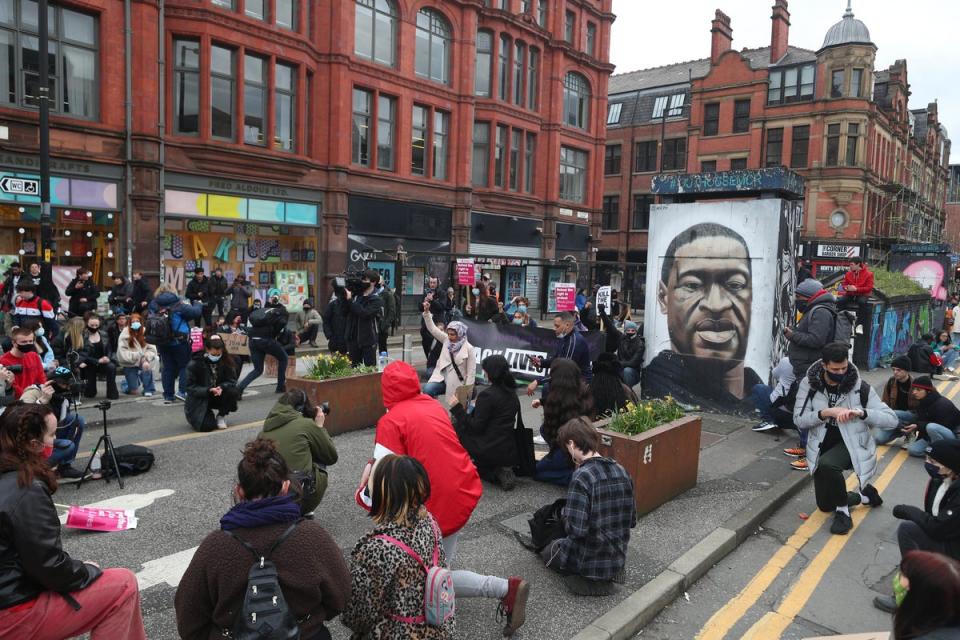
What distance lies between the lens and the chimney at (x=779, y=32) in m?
46.3

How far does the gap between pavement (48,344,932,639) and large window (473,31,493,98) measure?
82.2ft

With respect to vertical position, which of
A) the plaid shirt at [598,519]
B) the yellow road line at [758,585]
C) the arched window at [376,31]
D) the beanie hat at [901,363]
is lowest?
the yellow road line at [758,585]

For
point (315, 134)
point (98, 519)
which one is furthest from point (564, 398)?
point (315, 134)

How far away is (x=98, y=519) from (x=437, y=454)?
11.4ft

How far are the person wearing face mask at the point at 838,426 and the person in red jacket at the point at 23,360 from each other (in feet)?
28.1

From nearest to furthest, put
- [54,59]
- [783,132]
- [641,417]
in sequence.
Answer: [641,417] → [54,59] → [783,132]

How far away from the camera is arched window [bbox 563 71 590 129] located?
1416 inches

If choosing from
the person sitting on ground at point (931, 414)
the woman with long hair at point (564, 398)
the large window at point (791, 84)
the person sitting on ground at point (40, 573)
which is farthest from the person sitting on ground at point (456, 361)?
the large window at point (791, 84)

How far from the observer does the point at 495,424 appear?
718 centimetres

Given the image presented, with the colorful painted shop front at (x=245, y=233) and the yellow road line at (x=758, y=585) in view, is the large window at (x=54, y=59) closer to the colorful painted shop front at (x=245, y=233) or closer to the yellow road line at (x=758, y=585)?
the colorful painted shop front at (x=245, y=233)

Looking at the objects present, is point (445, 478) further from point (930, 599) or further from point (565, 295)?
point (565, 295)

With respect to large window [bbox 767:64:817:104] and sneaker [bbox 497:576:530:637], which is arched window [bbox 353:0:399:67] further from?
large window [bbox 767:64:817:104]

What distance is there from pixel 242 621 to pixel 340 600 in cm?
47

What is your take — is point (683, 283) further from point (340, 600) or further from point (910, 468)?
point (340, 600)
